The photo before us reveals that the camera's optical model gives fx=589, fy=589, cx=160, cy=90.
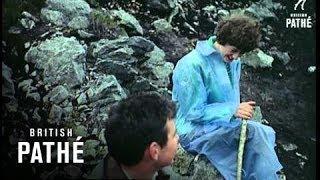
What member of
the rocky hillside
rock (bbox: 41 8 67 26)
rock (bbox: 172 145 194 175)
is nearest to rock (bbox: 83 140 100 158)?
the rocky hillside

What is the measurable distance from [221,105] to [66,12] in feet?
3.11

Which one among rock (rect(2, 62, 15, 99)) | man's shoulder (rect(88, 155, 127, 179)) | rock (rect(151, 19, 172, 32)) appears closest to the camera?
man's shoulder (rect(88, 155, 127, 179))

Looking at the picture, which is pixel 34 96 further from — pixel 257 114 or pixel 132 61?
pixel 257 114

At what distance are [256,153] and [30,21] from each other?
1373 mm

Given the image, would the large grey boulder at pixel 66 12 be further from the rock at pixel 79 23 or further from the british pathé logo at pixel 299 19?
the british pathé logo at pixel 299 19

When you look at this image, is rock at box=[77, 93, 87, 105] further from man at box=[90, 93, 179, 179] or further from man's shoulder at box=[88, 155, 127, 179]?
man's shoulder at box=[88, 155, 127, 179]

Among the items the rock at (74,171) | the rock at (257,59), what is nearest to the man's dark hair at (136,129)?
the rock at (74,171)

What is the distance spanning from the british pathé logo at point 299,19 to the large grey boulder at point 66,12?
3.54ft

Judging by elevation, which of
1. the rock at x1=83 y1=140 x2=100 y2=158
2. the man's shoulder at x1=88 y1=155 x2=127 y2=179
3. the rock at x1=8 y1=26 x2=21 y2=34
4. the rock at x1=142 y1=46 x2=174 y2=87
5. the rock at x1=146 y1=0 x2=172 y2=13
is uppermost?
the rock at x1=146 y1=0 x2=172 y2=13

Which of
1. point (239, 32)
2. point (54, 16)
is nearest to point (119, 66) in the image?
point (54, 16)

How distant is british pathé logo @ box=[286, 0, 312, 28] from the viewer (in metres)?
3.16

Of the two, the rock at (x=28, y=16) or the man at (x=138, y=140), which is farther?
the rock at (x=28, y=16)

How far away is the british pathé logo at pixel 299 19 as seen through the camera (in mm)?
3162

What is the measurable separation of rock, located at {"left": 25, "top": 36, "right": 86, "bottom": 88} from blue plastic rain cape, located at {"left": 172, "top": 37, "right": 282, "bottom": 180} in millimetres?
512
